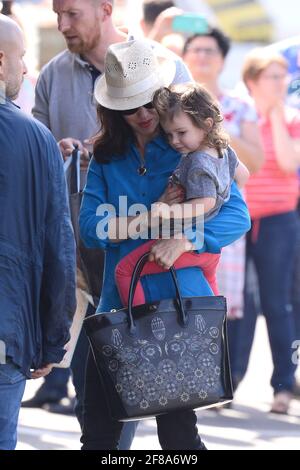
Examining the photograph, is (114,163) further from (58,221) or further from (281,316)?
(281,316)

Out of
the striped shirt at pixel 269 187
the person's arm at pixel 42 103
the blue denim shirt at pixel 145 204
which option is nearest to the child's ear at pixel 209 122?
the blue denim shirt at pixel 145 204

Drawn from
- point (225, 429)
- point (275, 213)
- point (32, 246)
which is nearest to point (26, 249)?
point (32, 246)

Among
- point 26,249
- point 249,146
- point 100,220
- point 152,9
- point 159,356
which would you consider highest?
point 152,9

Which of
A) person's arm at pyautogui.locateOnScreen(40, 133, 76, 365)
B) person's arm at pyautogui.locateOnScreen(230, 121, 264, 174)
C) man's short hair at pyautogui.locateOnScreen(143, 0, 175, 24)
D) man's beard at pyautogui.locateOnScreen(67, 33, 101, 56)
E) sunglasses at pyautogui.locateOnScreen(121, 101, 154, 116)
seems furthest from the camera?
man's short hair at pyautogui.locateOnScreen(143, 0, 175, 24)

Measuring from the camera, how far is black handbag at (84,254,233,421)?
427 cm

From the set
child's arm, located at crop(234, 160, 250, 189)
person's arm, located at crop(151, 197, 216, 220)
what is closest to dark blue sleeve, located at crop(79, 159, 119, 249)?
person's arm, located at crop(151, 197, 216, 220)

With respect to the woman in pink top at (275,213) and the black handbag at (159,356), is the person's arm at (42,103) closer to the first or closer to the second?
the black handbag at (159,356)

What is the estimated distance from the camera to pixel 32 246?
4.12m

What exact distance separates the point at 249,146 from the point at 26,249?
11.0 ft

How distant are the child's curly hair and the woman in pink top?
3.19 meters

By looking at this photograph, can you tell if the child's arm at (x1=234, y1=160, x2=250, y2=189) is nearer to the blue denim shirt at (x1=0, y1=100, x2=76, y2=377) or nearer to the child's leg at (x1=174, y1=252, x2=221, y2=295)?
the child's leg at (x1=174, y1=252, x2=221, y2=295)

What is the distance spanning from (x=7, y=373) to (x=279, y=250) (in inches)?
149

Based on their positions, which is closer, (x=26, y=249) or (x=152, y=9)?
(x=26, y=249)

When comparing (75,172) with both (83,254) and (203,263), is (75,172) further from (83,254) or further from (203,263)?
(203,263)
